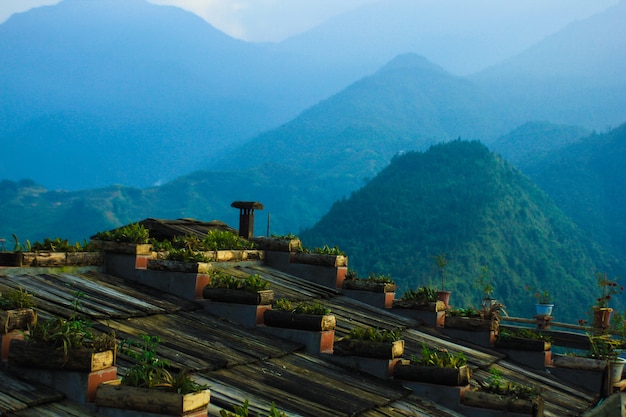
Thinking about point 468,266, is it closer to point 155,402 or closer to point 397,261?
point 397,261

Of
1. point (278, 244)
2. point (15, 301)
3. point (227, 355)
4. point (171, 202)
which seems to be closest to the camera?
point (15, 301)

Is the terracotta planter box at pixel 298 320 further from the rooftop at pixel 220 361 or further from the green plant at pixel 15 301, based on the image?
the green plant at pixel 15 301

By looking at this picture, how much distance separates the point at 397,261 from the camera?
102 m

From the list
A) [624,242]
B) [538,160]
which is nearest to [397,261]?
[624,242]

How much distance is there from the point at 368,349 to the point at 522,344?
173 inches

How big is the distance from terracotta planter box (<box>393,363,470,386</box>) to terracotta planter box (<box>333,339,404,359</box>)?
0.23m

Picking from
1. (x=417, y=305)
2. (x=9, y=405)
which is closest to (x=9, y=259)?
(x=9, y=405)

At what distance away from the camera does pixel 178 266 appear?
1070cm

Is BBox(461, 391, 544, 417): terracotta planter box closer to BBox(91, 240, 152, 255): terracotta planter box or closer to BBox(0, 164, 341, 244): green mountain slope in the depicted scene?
BBox(91, 240, 152, 255): terracotta planter box

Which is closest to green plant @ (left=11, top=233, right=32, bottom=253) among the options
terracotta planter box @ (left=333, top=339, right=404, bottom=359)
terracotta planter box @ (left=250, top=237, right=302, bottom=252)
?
terracotta planter box @ (left=333, top=339, right=404, bottom=359)

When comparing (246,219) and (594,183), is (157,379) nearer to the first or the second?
(246,219)

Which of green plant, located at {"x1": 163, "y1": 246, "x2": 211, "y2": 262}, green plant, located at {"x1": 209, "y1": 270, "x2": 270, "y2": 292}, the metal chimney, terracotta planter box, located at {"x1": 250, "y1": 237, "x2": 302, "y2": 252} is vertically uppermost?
the metal chimney

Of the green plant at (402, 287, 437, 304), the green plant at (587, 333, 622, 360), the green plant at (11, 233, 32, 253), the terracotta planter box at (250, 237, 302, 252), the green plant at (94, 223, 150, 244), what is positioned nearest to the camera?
the green plant at (11, 233, 32, 253)

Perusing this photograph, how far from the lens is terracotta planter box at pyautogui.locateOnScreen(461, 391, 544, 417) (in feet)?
30.8
